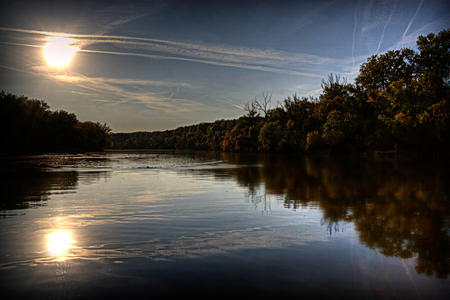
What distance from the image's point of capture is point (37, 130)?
81.2 metres

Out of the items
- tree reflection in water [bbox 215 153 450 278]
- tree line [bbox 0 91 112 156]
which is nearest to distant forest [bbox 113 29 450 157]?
tree reflection in water [bbox 215 153 450 278]

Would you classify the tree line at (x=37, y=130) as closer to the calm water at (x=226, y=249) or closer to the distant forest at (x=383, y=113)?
the distant forest at (x=383, y=113)

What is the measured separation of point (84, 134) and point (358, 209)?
127m

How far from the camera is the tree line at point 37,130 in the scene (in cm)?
6669

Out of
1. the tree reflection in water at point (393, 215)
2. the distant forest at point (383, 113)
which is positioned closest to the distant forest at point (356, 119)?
the distant forest at point (383, 113)

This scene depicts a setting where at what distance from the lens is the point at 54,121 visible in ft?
326

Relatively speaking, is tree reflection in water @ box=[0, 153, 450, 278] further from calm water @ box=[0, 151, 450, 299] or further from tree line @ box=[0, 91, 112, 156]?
tree line @ box=[0, 91, 112, 156]

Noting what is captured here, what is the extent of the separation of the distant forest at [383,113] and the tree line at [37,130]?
61.0 metres

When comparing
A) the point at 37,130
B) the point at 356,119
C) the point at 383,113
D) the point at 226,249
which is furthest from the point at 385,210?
the point at 37,130

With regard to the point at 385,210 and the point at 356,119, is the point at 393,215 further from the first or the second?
the point at 356,119

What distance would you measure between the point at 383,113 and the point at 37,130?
83.6 m

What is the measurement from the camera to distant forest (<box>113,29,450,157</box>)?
42.8 m

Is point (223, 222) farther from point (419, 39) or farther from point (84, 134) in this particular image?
point (84, 134)

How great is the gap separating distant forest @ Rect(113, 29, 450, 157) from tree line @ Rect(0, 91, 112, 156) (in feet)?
200
